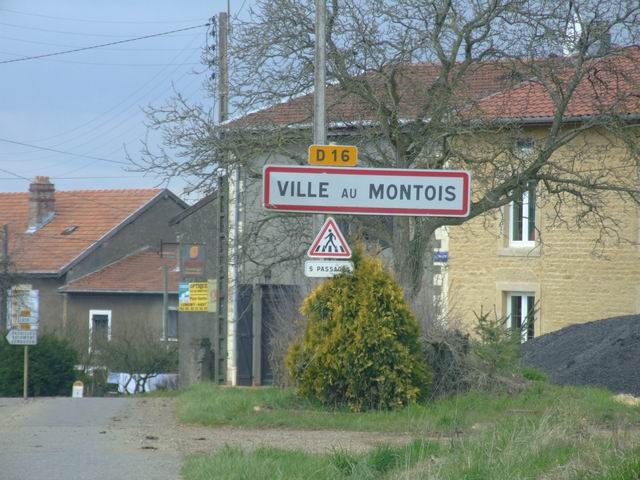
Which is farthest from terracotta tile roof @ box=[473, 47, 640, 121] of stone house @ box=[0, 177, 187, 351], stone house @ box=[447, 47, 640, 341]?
stone house @ box=[0, 177, 187, 351]

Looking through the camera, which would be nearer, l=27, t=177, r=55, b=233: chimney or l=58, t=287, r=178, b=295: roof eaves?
l=58, t=287, r=178, b=295: roof eaves

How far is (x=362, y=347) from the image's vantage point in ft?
46.4

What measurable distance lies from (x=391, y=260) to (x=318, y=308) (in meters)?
5.34

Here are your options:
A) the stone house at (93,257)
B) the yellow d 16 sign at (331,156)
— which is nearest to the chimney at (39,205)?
the stone house at (93,257)

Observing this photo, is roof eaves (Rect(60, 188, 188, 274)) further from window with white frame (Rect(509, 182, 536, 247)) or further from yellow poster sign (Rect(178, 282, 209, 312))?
window with white frame (Rect(509, 182, 536, 247))

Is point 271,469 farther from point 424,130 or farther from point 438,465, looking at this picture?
point 424,130

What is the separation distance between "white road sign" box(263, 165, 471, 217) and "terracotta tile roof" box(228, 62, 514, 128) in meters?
10.3

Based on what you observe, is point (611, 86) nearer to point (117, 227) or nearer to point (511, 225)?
point (511, 225)

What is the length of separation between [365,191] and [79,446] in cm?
504

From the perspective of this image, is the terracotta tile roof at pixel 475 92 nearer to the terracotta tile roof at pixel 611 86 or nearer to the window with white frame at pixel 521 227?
the terracotta tile roof at pixel 611 86

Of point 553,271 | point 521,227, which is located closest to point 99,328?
point 521,227

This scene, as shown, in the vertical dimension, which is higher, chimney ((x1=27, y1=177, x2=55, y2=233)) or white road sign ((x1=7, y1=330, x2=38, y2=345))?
chimney ((x1=27, y1=177, x2=55, y2=233))

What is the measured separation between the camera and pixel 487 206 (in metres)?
18.4

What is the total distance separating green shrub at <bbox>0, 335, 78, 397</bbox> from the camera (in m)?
29.8
